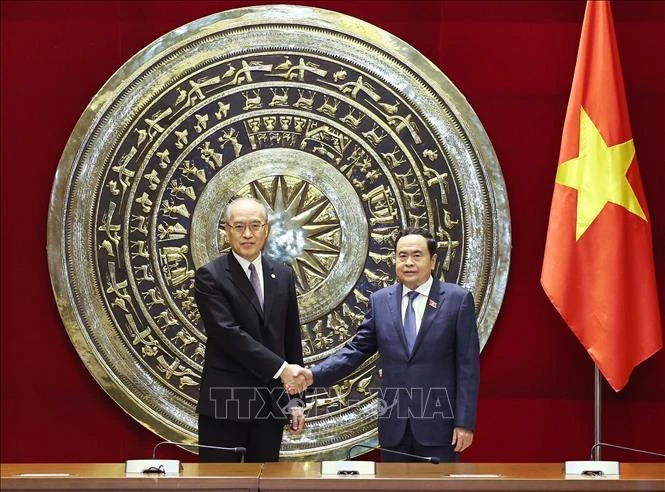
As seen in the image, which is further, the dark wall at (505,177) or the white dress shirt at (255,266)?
the dark wall at (505,177)

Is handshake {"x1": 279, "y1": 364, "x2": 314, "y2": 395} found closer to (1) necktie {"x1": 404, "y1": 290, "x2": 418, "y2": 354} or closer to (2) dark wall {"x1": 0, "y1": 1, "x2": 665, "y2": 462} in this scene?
(1) necktie {"x1": 404, "y1": 290, "x2": 418, "y2": 354}

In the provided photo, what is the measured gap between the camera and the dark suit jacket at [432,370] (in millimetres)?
3695

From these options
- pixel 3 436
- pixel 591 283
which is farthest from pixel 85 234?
pixel 591 283

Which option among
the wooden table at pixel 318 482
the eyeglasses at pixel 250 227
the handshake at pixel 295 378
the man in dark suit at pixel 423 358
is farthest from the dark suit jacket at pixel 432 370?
the wooden table at pixel 318 482

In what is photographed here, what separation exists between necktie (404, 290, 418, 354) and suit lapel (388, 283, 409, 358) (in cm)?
2

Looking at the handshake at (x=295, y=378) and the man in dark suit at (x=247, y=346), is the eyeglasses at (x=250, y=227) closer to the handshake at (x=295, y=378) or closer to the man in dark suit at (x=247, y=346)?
the man in dark suit at (x=247, y=346)

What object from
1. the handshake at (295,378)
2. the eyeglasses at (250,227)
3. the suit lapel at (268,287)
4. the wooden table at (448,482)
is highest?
the eyeglasses at (250,227)

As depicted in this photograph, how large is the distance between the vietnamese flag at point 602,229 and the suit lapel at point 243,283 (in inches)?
47.6

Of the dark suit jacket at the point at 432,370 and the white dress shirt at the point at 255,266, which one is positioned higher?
the white dress shirt at the point at 255,266

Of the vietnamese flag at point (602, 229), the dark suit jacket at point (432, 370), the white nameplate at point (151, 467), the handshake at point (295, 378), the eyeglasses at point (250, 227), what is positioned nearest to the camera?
the white nameplate at point (151, 467)

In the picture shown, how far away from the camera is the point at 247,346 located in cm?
375

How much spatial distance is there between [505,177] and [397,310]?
1.01 m

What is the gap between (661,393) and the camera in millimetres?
4508

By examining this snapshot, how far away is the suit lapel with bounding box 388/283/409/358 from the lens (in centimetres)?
380
